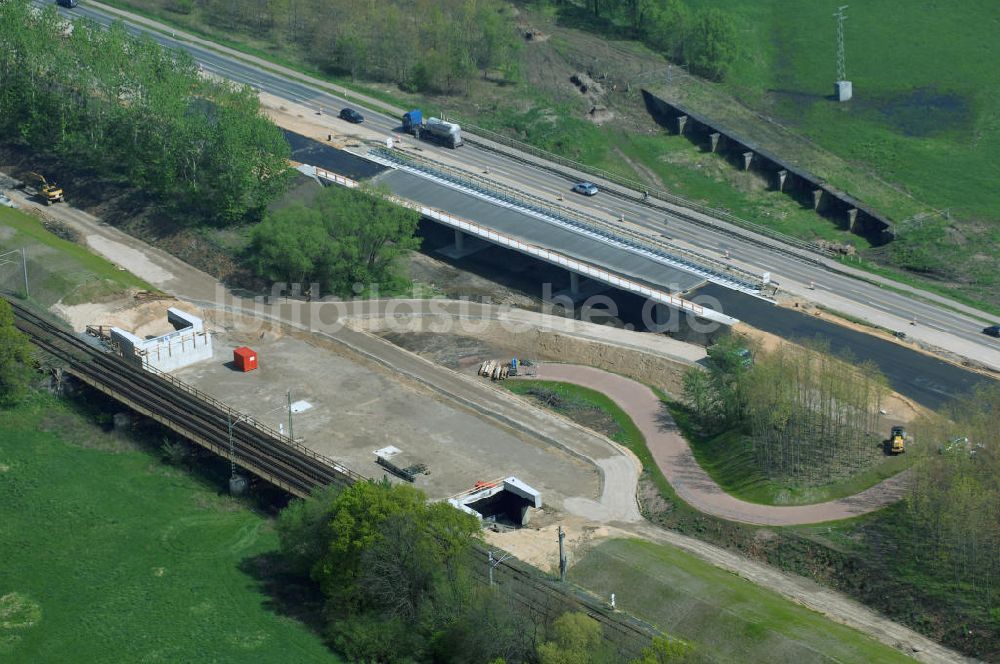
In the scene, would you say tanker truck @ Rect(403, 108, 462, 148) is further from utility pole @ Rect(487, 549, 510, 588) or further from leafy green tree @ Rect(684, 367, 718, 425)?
utility pole @ Rect(487, 549, 510, 588)

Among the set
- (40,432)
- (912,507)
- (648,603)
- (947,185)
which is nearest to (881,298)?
(947,185)

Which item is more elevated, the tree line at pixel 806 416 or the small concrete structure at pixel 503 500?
the tree line at pixel 806 416

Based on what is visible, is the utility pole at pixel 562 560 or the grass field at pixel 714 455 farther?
the grass field at pixel 714 455

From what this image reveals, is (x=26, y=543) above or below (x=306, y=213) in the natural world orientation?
below

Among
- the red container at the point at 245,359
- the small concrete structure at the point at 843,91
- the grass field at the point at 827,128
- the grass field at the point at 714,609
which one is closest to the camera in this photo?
the grass field at the point at 714,609

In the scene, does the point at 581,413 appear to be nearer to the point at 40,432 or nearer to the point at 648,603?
the point at 648,603

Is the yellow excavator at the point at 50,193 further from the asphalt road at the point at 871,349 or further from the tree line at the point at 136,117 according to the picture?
the asphalt road at the point at 871,349

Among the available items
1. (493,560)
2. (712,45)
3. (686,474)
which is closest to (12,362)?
(493,560)

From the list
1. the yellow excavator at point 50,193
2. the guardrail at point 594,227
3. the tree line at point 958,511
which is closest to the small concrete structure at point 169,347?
the yellow excavator at point 50,193
